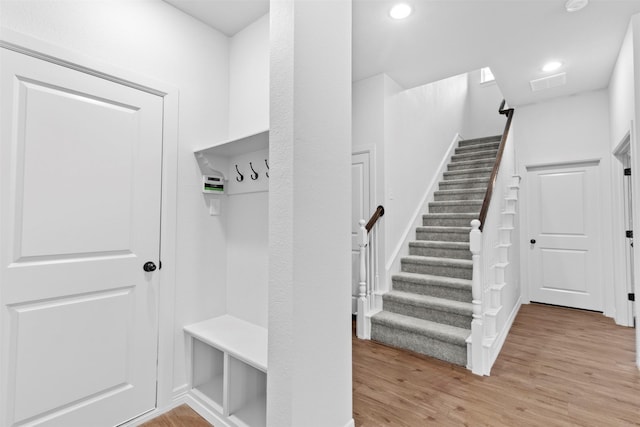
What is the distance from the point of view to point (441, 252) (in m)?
3.60

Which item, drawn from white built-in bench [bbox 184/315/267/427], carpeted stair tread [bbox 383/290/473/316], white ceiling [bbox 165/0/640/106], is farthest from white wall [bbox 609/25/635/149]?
white built-in bench [bbox 184/315/267/427]

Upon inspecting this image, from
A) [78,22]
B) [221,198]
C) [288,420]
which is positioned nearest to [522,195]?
[221,198]

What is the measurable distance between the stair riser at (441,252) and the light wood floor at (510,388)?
35.5 inches

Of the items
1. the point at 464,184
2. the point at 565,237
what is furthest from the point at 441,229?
the point at 565,237

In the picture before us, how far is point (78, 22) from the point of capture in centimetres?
169

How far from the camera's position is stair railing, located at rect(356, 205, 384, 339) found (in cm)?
307

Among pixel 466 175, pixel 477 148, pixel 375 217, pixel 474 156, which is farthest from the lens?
pixel 477 148

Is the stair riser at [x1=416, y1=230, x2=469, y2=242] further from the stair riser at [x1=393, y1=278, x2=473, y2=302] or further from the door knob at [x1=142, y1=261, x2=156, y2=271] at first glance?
the door knob at [x1=142, y1=261, x2=156, y2=271]

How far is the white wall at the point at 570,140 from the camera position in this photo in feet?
12.3

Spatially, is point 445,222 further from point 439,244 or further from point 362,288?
point 362,288

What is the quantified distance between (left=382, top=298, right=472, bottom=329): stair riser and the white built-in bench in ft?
5.23

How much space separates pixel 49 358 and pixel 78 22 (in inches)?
69.9

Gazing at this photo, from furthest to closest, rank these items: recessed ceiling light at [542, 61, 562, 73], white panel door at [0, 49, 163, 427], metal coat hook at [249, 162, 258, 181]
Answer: recessed ceiling light at [542, 61, 562, 73] < metal coat hook at [249, 162, 258, 181] < white panel door at [0, 49, 163, 427]

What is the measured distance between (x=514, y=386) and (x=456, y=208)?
7.99 ft
